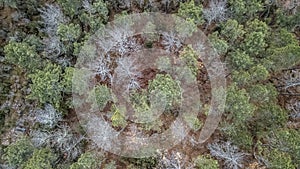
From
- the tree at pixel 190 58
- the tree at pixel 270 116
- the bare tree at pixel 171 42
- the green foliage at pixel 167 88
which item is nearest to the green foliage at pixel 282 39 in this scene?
the tree at pixel 270 116

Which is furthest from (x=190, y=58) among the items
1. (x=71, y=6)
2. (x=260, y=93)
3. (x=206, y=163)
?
(x=71, y=6)

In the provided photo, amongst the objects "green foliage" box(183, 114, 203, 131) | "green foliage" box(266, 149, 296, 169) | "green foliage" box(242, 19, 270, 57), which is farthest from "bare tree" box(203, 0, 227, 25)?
"green foliage" box(266, 149, 296, 169)

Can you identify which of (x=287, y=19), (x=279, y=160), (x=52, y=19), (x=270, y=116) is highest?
(x=52, y=19)

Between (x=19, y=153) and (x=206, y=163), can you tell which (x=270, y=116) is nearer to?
(x=206, y=163)

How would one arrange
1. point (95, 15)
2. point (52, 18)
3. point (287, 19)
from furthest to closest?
point (52, 18)
point (287, 19)
point (95, 15)

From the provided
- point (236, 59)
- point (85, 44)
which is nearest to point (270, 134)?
point (236, 59)

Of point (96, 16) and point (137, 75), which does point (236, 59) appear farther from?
point (96, 16)

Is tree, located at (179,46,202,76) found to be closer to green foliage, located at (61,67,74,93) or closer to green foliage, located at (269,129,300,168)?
green foliage, located at (269,129,300,168)

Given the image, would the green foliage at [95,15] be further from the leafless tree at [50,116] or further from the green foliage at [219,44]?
the green foliage at [219,44]
